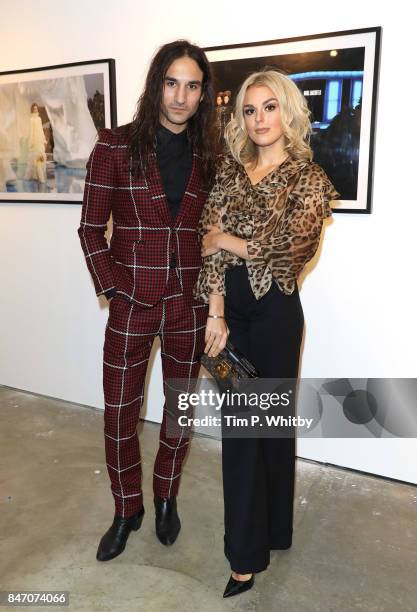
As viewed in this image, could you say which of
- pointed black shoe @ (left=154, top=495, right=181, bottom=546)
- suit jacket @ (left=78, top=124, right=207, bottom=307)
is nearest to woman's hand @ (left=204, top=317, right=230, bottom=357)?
suit jacket @ (left=78, top=124, right=207, bottom=307)

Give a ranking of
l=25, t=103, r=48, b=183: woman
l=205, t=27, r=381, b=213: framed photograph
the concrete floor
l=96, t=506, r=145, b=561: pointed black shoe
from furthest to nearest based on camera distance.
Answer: l=25, t=103, r=48, b=183: woman < l=205, t=27, r=381, b=213: framed photograph < l=96, t=506, r=145, b=561: pointed black shoe < the concrete floor

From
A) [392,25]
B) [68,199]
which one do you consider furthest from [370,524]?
[68,199]

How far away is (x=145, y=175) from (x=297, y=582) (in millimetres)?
1536

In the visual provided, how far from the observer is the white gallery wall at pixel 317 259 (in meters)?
2.34

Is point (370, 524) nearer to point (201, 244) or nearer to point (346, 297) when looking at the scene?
point (346, 297)

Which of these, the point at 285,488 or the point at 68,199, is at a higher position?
the point at 68,199

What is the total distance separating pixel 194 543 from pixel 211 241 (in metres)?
1.22

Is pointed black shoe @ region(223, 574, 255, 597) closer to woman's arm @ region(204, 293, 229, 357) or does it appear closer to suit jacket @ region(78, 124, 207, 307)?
woman's arm @ region(204, 293, 229, 357)

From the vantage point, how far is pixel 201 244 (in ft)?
6.18

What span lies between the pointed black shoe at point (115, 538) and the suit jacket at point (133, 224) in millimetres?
882

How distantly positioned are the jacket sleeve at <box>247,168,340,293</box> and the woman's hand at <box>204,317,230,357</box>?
0.80 feet

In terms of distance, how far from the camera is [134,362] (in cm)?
199

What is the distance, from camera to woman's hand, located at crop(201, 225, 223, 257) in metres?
1.76

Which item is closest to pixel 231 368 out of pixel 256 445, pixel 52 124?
pixel 256 445
